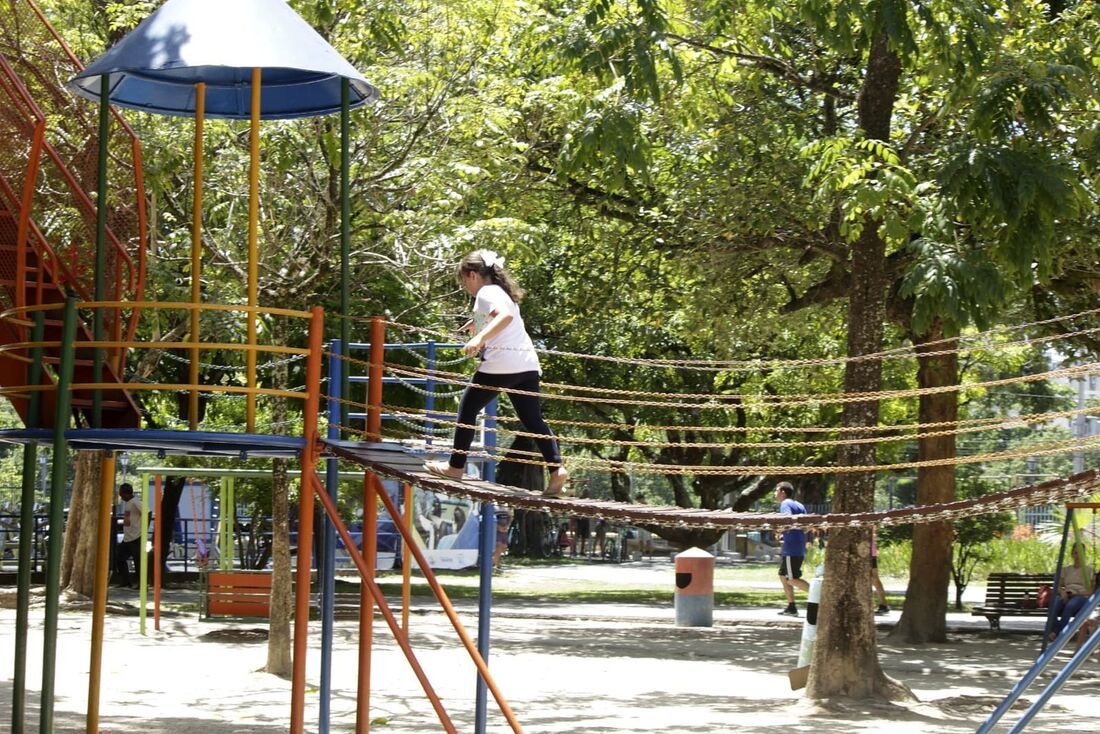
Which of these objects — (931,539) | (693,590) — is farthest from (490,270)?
(693,590)

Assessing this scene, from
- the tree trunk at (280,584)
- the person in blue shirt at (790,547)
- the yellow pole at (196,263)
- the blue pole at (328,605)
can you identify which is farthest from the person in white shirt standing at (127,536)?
the yellow pole at (196,263)

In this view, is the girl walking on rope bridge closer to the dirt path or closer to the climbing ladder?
the climbing ladder

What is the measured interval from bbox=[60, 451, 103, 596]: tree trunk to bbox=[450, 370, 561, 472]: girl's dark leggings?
1210 centimetres

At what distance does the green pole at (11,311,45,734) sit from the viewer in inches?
314

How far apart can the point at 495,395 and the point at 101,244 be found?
2422 mm

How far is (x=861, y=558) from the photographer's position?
1239 centimetres

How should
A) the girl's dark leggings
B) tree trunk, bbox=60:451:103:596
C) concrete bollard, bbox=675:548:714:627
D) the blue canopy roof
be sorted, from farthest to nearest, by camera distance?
tree trunk, bbox=60:451:103:596
concrete bollard, bbox=675:548:714:627
the girl's dark leggings
the blue canopy roof

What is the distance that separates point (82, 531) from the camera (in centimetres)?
2019

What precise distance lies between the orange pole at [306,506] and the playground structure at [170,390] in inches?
0.4

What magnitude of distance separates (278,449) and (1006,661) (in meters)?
11.0

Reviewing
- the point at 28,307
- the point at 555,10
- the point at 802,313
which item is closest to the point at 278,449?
the point at 28,307

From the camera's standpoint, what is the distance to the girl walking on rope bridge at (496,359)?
8711 mm

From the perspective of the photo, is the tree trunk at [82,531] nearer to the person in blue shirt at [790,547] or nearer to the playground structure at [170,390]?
the person in blue shirt at [790,547]

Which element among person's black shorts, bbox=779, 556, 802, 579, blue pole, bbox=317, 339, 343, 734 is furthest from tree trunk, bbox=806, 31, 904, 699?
person's black shorts, bbox=779, 556, 802, 579
